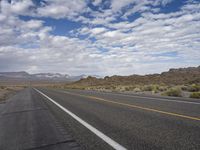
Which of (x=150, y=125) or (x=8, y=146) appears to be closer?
(x=8, y=146)

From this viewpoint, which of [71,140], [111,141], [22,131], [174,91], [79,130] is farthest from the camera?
[174,91]

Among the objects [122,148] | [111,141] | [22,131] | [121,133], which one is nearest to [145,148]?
[122,148]

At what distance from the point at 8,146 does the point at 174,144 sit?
12.6 ft

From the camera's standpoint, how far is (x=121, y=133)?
7.21 metres

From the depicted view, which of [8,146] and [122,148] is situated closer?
[122,148]

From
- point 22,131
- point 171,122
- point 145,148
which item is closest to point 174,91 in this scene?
point 171,122

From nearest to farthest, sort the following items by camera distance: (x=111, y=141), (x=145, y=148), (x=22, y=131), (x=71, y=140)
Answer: (x=145, y=148) → (x=111, y=141) → (x=71, y=140) → (x=22, y=131)

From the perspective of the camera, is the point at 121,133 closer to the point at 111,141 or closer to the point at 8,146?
the point at 111,141

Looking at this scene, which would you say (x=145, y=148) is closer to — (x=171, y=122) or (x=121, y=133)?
(x=121, y=133)

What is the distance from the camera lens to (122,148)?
A: 566 centimetres

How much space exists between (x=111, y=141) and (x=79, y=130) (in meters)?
1.96

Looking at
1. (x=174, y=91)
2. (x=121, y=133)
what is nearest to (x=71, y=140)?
(x=121, y=133)

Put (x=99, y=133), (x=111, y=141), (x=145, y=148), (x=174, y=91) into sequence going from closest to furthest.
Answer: (x=145, y=148) → (x=111, y=141) → (x=99, y=133) → (x=174, y=91)

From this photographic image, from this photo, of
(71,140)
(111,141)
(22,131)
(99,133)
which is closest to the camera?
(111,141)
